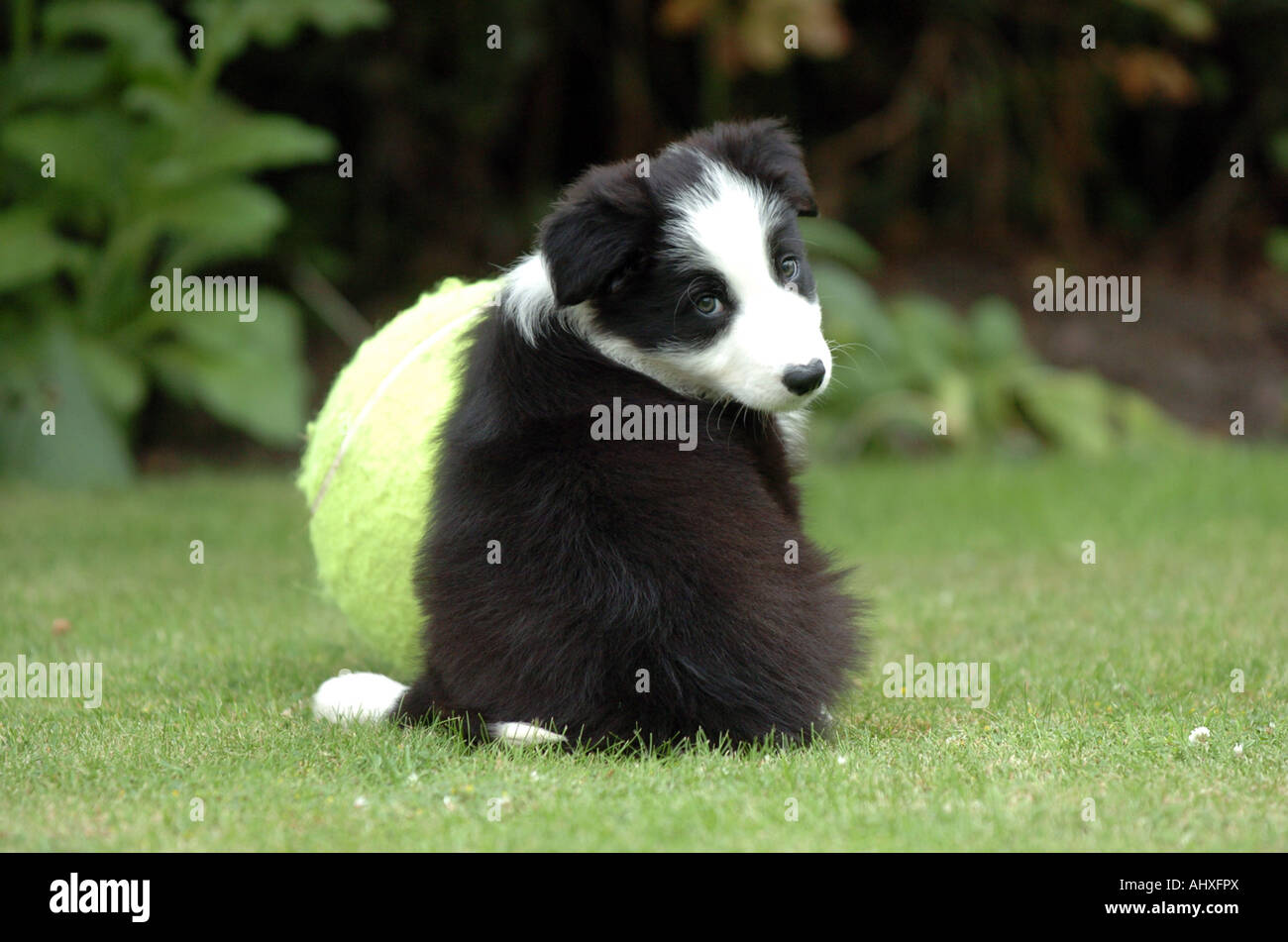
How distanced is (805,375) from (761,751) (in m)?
1.03

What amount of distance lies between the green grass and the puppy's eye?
3.97ft

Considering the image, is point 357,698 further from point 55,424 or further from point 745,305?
point 55,424

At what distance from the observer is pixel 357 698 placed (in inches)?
184

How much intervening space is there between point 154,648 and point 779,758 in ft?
9.50

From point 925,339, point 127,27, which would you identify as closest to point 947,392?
point 925,339

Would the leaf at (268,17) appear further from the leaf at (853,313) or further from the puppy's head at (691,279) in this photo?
the puppy's head at (691,279)

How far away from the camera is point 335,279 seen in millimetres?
12406

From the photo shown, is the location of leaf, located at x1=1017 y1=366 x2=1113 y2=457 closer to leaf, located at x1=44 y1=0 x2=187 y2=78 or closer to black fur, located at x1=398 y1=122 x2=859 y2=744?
leaf, located at x1=44 y1=0 x2=187 y2=78

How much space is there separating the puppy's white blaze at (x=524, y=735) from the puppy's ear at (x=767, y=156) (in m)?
1.67

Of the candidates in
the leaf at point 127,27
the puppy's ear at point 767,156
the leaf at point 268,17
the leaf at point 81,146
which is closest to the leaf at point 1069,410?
the leaf at point 268,17

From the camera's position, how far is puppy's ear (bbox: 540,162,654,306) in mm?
4035

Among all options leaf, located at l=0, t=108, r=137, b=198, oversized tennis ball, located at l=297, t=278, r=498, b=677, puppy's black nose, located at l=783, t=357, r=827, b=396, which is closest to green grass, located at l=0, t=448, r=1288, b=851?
oversized tennis ball, located at l=297, t=278, r=498, b=677

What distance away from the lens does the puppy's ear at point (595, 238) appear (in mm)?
4035

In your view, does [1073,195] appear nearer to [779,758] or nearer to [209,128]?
[209,128]
